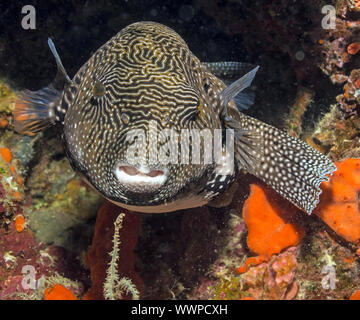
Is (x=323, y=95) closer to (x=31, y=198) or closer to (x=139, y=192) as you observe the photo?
(x=139, y=192)

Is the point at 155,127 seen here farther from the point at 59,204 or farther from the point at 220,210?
the point at 59,204

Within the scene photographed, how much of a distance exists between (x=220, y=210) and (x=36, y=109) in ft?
10.6

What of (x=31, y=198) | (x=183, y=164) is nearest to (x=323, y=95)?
(x=183, y=164)

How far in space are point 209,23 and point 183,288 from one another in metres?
5.59

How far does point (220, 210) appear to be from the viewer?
575 centimetres

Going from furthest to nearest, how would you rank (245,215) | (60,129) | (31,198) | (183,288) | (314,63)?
(31,198) < (314,63) < (183,288) < (245,215) < (60,129)

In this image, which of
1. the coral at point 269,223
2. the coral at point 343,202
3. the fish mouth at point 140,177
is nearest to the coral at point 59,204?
the coral at point 269,223

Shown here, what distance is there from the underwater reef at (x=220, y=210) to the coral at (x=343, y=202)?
0.04 feet

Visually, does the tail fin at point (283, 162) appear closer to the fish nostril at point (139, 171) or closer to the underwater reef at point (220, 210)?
the underwater reef at point (220, 210)

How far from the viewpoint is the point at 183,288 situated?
564 cm

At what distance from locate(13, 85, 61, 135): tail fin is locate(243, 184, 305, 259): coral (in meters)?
3.14

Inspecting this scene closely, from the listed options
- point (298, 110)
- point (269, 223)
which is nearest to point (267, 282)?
point (269, 223)

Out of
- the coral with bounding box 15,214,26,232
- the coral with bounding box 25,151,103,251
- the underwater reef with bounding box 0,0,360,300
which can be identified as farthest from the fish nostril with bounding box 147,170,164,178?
the coral with bounding box 15,214,26,232

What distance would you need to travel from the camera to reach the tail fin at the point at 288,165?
4598 millimetres
